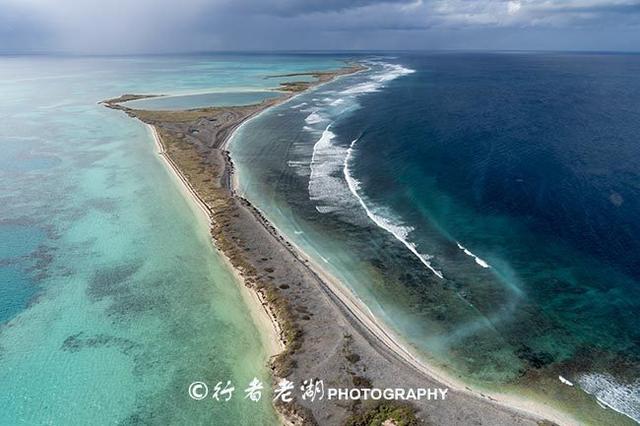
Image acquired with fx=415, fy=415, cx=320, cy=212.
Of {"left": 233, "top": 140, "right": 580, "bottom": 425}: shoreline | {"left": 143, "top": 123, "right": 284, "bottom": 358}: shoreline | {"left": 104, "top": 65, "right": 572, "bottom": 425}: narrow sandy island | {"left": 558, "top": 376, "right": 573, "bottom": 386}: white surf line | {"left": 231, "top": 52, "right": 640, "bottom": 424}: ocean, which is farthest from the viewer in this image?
{"left": 143, "top": 123, "right": 284, "bottom": 358}: shoreline

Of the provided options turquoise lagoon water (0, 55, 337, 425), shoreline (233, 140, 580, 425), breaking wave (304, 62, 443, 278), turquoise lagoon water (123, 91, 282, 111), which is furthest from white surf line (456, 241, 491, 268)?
turquoise lagoon water (123, 91, 282, 111)

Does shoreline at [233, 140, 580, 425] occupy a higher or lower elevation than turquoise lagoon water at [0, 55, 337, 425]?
lower

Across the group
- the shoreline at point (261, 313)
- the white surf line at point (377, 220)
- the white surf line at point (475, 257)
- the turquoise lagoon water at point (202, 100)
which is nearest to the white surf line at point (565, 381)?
the white surf line at point (377, 220)

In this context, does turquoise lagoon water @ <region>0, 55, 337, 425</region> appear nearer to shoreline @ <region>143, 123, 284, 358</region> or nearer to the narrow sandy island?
shoreline @ <region>143, 123, 284, 358</region>

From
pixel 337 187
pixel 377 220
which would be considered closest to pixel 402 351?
pixel 377 220

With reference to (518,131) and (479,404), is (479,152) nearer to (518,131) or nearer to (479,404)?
(518,131)

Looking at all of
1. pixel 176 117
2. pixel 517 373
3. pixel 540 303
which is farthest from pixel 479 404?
pixel 176 117
